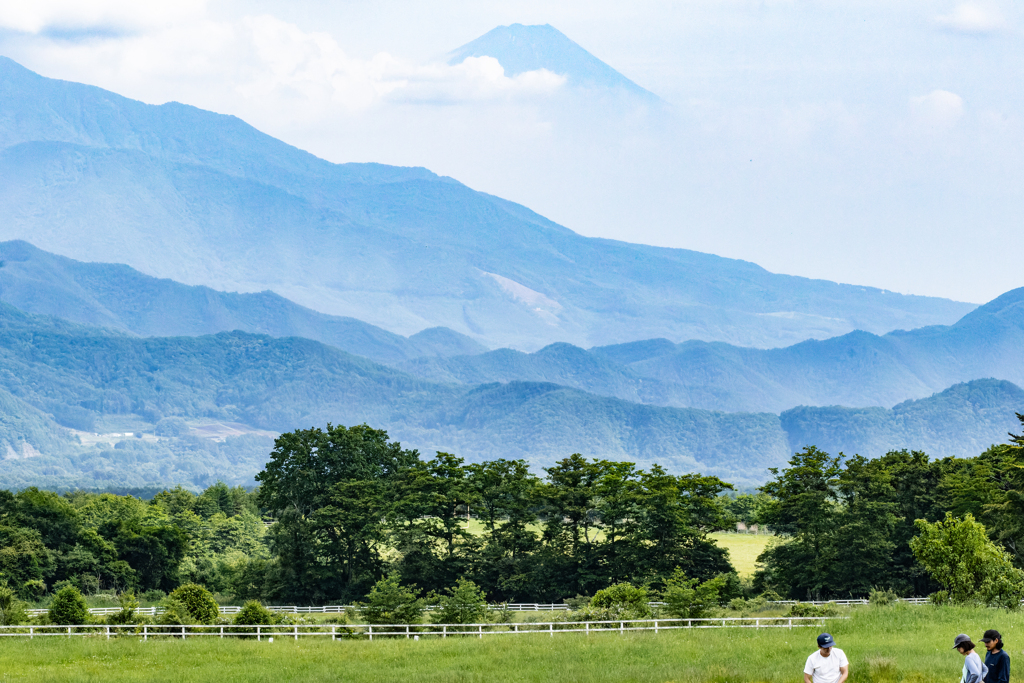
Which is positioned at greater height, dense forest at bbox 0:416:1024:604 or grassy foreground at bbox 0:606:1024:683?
dense forest at bbox 0:416:1024:604

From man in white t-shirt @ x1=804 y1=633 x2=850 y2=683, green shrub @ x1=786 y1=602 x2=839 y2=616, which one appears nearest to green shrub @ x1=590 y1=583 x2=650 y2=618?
green shrub @ x1=786 y1=602 x2=839 y2=616

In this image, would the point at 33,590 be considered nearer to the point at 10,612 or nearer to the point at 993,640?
the point at 10,612

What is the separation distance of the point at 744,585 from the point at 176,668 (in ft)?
149

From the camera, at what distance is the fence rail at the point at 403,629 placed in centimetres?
4925

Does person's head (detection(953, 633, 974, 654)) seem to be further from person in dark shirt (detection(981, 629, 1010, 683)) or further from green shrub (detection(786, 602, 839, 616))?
green shrub (detection(786, 602, 839, 616))

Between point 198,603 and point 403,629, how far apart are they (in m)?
10.9

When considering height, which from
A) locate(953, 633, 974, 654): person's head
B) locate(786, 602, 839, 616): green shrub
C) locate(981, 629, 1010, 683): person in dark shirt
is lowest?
locate(786, 602, 839, 616): green shrub

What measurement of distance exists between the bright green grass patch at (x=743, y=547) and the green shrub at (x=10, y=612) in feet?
203

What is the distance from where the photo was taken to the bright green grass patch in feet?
378

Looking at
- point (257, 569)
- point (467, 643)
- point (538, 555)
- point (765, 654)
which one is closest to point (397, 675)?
point (467, 643)

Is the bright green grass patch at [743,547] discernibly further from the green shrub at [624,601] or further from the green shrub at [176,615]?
the green shrub at [176,615]

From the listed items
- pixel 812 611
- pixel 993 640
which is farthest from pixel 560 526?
pixel 993 640

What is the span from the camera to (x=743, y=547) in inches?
5684

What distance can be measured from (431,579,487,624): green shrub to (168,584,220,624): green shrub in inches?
413
